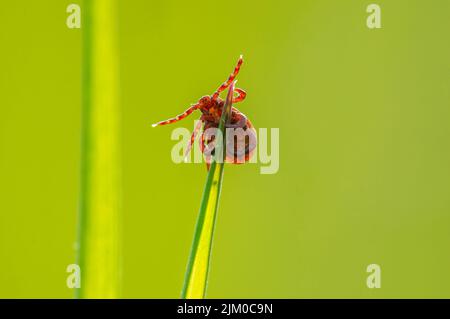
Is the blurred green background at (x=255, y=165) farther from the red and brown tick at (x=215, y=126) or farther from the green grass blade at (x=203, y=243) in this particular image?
the green grass blade at (x=203, y=243)

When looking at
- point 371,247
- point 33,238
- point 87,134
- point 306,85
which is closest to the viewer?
point 87,134

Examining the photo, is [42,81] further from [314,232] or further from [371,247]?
[371,247]

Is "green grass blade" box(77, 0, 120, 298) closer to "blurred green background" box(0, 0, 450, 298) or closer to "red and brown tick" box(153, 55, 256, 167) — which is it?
"red and brown tick" box(153, 55, 256, 167)

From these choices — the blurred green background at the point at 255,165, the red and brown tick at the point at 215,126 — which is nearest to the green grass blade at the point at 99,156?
the red and brown tick at the point at 215,126

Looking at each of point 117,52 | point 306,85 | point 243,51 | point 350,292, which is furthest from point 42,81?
point 117,52

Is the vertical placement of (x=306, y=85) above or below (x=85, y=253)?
above

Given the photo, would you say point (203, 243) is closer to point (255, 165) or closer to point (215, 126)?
point (215, 126)

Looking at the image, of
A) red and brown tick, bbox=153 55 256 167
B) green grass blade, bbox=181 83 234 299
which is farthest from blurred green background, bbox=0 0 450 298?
green grass blade, bbox=181 83 234 299
